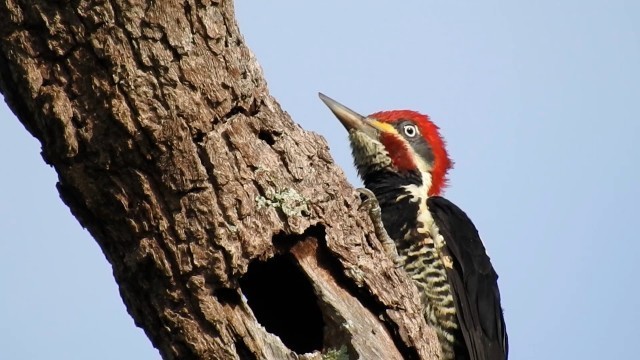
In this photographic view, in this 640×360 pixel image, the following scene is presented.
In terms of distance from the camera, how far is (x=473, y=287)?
4809 mm

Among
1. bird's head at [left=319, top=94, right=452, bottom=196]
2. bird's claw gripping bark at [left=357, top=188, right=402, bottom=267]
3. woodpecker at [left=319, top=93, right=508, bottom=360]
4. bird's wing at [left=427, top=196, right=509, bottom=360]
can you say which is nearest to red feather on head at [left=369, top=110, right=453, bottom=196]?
bird's head at [left=319, top=94, right=452, bottom=196]

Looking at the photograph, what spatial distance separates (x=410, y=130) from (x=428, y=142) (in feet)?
0.50

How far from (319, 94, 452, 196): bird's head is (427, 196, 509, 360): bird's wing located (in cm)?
70

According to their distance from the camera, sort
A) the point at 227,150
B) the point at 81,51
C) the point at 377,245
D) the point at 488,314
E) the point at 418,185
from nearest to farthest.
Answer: the point at 81,51 < the point at 227,150 < the point at 377,245 < the point at 488,314 < the point at 418,185

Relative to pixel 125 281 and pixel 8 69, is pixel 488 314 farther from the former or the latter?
pixel 8 69

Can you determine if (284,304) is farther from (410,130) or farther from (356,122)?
(410,130)

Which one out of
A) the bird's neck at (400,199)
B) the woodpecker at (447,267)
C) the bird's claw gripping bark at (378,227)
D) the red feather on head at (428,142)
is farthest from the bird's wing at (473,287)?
the bird's claw gripping bark at (378,227)

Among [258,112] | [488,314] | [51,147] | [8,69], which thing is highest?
[8,69]

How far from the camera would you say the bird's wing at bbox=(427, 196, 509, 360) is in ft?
15.4

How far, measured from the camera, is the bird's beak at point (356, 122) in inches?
224

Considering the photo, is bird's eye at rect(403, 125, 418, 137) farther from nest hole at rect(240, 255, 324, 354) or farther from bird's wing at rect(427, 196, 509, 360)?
nest hole at rect(240, 255, 324, 354)

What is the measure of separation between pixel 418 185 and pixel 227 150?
249 cm

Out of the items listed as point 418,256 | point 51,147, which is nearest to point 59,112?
point 51,147

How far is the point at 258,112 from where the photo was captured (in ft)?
11.0
